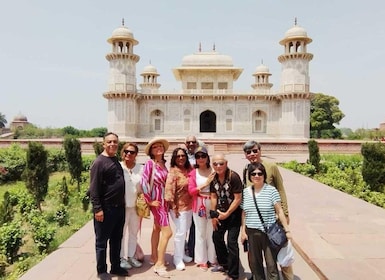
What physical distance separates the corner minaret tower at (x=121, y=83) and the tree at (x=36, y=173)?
1684 cm

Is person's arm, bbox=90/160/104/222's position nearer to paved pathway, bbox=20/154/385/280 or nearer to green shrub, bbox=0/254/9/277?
paved pathway, bbox=20/154/385/280

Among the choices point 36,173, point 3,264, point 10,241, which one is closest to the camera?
point 3,264

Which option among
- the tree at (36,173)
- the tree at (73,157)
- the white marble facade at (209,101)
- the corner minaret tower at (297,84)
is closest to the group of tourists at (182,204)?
the tree at (36,173)

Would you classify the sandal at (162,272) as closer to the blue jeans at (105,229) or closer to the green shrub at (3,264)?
the blue jeans at (105,229)

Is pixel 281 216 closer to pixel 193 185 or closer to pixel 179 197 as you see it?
pixel 193 185

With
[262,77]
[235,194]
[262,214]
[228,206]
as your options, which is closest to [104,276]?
[228,206]

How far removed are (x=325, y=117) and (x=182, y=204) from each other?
41.0 metres

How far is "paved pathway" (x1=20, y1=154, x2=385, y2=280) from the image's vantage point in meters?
3.21

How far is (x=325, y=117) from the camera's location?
40656 millimetres

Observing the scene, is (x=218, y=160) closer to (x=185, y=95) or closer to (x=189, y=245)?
(x=189, y=245)

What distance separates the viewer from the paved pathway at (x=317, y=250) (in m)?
3.21

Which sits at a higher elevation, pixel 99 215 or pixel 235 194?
pixel 235 194

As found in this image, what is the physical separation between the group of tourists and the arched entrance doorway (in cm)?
2399

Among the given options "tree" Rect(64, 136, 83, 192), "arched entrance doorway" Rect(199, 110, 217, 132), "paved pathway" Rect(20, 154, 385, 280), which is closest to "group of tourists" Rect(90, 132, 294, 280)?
"paved pathway" Rect(20, 154, 385, 280)
